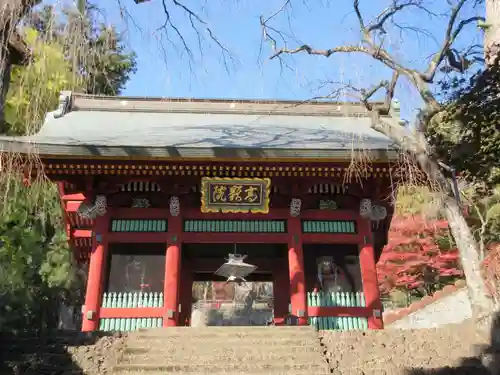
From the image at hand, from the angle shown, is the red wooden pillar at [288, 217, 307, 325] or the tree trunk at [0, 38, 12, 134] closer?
the tree trunk at [0, 38, 12, 134]

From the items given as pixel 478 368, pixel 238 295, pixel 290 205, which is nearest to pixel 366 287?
pixel 290 205

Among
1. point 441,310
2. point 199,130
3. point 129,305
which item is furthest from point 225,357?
point 441,310

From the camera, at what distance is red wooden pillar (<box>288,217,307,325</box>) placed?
9797 mm

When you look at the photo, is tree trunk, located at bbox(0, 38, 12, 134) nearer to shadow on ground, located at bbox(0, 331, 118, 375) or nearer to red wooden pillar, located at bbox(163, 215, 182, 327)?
shadow on ground, located at bbox(0, 331, 118, 375)

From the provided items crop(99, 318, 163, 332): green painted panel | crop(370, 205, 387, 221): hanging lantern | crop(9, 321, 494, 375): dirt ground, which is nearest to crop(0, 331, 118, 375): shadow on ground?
crop(9, 321, 494, 375): dirt ground

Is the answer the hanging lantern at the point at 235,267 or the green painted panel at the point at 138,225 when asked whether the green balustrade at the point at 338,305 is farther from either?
the green painted panel at the point at 138,225

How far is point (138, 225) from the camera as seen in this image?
10406mm

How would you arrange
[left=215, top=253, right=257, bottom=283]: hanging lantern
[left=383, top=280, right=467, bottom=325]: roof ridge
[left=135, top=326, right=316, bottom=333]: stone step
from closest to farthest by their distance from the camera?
[left=135, top=326, right=316, bottom=333]: stone step
[left=215, top=253, right=257, bottom=283]: hanging lantern
[left=383, top=280, right=467, bottom=325]: roof ridge

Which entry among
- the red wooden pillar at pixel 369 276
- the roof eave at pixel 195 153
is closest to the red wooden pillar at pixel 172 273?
the roof eave at pixel 195 153

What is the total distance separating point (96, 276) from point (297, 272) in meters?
4.25

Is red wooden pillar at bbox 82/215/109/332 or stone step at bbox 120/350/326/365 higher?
red wooden pillar at bbox 82/215/109/332

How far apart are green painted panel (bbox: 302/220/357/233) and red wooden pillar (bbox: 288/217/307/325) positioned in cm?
23

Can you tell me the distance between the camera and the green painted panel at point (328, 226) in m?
10.6

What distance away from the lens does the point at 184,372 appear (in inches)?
268
